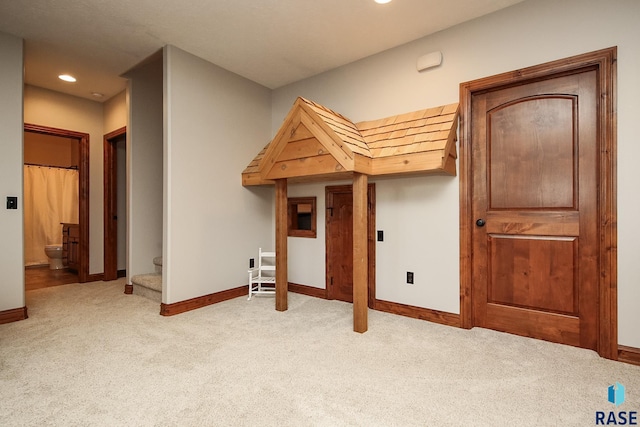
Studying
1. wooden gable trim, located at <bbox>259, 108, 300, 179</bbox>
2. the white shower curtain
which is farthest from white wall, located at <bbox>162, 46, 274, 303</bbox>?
the white shower curtain

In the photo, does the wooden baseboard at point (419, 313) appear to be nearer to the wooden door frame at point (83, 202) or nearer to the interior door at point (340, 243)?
the interior door at point (340, 243)

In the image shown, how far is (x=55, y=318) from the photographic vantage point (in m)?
3.38

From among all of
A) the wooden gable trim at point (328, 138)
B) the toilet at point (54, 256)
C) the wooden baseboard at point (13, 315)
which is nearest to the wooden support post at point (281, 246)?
the wooden gable trim at point (328, 138)

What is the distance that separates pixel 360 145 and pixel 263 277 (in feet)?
7.75

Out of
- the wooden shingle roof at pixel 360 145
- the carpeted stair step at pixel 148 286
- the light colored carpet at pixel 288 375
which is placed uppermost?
the wooden shingle roof at pixel 360 145

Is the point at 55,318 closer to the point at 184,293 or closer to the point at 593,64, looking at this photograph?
the point at 184,293

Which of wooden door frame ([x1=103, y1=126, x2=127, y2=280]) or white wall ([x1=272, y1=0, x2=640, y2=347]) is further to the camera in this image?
wooden door frame ([x1=103, y1=126, x2=127, y2=280])

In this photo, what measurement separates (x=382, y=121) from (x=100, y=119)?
4.83 meters

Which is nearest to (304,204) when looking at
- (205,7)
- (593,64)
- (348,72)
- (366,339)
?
(348,72)

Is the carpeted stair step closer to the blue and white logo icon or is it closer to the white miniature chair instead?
the white miniature chair

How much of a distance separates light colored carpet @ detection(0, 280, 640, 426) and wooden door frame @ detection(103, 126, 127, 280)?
6.82 feet

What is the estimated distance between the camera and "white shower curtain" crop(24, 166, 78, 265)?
668 cm

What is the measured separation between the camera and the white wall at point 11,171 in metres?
3.28

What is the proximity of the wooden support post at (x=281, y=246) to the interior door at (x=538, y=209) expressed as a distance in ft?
6.56
